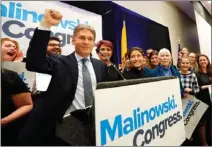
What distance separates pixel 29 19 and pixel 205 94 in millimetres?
1875

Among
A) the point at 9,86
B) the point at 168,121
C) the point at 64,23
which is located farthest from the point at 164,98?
the point at 64,23

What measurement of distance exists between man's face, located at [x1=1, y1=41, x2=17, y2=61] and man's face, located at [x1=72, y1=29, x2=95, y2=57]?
0.67 m

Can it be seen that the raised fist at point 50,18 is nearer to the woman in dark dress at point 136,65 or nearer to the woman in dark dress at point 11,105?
the woman in dark dress at point 11,105

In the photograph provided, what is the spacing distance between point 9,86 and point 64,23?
134 cm

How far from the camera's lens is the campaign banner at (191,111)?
159 centimetres

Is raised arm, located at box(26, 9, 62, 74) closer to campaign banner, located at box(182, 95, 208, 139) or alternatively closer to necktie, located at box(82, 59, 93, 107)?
necktie, located at box(82, 59, 93, 107)

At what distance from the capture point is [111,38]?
2.79 meters

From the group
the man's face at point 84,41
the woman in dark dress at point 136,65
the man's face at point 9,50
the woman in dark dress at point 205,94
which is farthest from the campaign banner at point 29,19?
the woman in dark dress at point 205,94

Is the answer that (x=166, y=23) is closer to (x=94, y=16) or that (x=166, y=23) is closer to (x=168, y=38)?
(x=168, y=38)

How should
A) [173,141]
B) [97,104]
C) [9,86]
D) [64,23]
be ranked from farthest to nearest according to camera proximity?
[64,23]
[9,86]
[173,141]
[97,104]

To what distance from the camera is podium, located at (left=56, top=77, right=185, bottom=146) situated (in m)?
0.54

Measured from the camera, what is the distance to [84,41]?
0.97 metres

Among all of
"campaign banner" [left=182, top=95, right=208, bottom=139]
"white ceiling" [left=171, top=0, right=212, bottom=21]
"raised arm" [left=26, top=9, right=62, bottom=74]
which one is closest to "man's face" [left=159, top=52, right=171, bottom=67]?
"campaign banner" [left=182, top=95, right=208, bottom=139]

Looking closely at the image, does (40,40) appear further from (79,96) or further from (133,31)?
(133,31)
